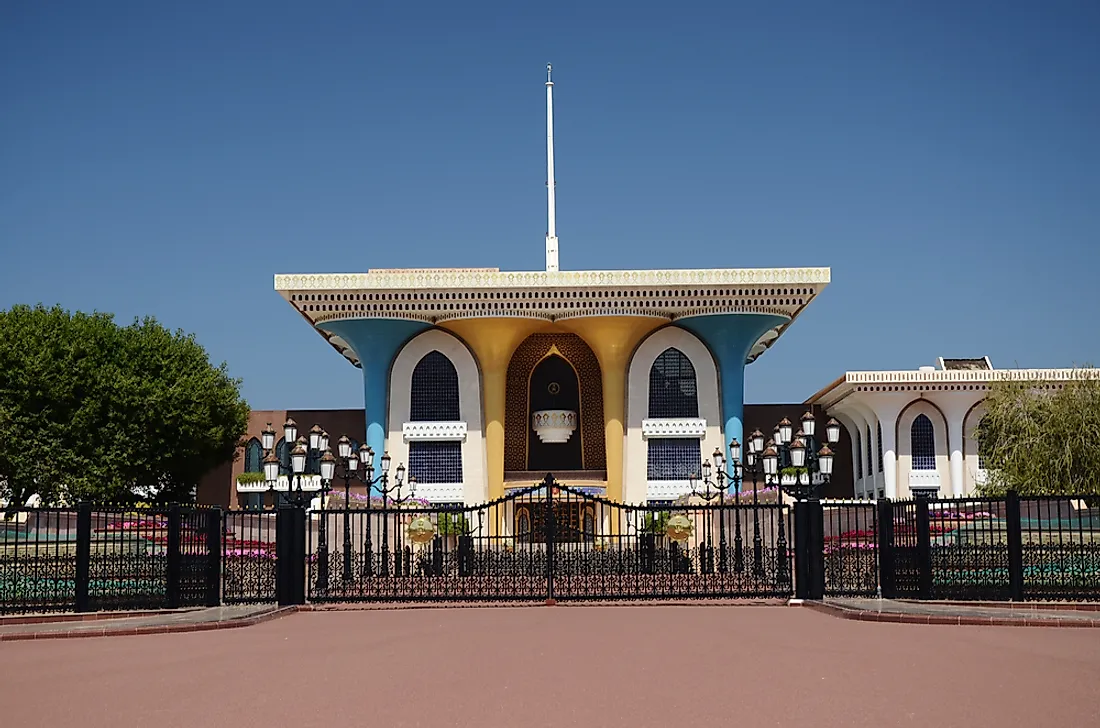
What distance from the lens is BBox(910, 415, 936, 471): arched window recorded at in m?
42.5

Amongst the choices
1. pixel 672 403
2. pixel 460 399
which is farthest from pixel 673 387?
pixel 460 399

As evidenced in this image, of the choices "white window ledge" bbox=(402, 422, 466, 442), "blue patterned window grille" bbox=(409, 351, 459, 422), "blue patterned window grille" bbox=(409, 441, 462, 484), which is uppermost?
"blue patterned window grille" bbox=(409, 351, 459, 422)

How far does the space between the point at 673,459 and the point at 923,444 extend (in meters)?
9.34

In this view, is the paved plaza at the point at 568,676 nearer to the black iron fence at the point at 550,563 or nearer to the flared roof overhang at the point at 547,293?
the black iron fence at the point at 550,563

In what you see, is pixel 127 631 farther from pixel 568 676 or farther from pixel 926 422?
pixel 926 422

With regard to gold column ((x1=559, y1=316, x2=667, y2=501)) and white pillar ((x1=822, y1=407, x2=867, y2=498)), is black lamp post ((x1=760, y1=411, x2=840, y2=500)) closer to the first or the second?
gold column ((x1=559, y1=316, x2=667, y2=501))

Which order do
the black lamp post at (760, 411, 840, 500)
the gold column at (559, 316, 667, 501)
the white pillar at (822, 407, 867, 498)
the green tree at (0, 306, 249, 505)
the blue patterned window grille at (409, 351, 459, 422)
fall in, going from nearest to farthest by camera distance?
1. the black lamp post at (760, 411, 840, 500)
2. the green tree at (0, 306, 249, 505)
3. the gold column at (559, 316, 667, 501)
4. the blue patterned window grille at (409, 351, 459, 422)
5. the white pillar at (822, 407, 867, 498)

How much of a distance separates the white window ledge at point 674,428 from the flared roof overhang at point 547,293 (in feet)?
12.9

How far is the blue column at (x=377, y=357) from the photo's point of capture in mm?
40188

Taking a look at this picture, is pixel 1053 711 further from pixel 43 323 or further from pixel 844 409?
pixel 844 409

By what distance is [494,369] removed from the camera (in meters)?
41.2

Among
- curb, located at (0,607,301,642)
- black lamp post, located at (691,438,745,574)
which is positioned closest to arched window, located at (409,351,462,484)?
black lamp post, located at (691,438,745,574)

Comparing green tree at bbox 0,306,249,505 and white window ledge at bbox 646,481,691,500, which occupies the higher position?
green tree at bbox 0,306,249,505

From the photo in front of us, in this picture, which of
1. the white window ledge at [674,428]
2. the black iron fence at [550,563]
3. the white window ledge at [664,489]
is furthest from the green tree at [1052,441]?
the black iron fence at [550,563]
